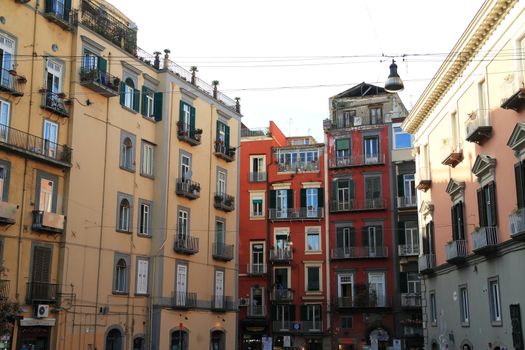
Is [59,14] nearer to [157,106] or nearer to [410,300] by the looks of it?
[157,106]

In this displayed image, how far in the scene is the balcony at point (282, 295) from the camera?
48.2 metres

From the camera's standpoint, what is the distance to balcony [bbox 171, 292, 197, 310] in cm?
3388

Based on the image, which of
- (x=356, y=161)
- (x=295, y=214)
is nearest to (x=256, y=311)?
(x=295, y=214)

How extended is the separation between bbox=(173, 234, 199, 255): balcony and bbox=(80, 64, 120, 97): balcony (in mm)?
8112

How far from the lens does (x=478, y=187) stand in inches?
1027

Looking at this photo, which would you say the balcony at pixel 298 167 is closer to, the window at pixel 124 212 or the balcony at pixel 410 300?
the balcony at pixel 410 300

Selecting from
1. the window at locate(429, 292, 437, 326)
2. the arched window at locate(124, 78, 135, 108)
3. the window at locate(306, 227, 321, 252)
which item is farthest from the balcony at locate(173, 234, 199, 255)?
the window at locate(306, 227, 321, 252)

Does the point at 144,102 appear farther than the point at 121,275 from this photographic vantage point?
Yes

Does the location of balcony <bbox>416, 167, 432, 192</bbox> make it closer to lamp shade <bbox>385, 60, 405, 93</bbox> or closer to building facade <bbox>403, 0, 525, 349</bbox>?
building facade <bbox>403, 0, 525, 349</bbox>

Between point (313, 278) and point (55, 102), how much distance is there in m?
26.0

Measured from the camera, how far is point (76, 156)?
2861 cm

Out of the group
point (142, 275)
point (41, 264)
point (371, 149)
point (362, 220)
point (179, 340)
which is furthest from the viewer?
point (371, 149)

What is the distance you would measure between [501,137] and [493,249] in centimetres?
377

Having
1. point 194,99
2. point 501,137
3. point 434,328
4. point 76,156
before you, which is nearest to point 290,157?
point 194,99
